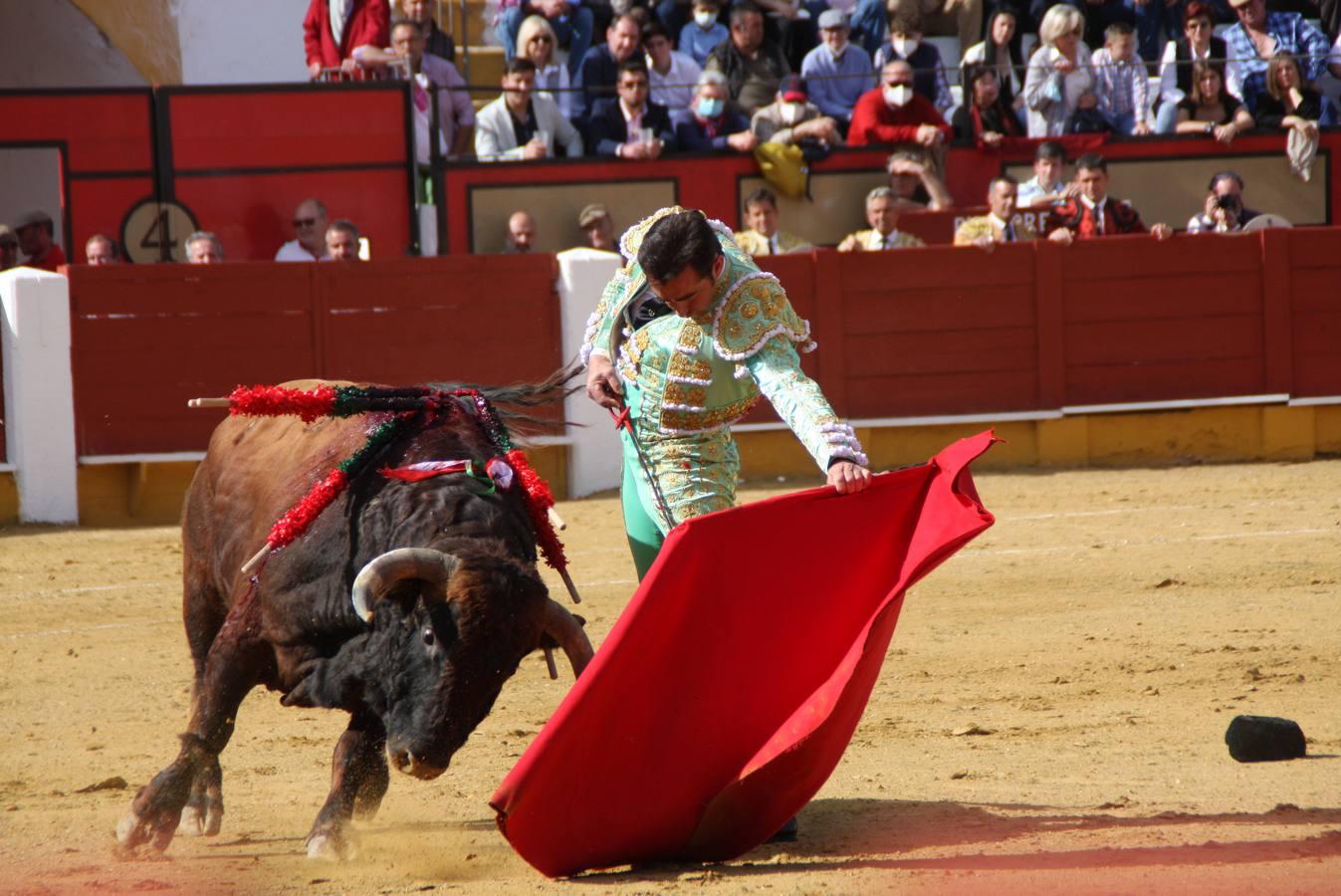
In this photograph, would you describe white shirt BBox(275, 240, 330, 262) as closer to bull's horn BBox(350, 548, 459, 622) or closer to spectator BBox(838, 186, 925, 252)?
spectator BBox(838, 186, 925, 252)

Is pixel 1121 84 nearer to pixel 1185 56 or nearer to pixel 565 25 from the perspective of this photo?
pixel 1185 56

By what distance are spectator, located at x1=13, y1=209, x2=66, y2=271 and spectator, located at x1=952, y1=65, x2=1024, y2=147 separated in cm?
456

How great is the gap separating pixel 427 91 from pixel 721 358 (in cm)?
603

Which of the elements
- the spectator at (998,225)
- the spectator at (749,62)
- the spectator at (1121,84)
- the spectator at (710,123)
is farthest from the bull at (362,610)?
the spectator at (1121,84)

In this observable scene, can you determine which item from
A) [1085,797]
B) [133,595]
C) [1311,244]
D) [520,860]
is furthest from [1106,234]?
[520,860]

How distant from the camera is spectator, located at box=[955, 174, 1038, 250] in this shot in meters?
8.45

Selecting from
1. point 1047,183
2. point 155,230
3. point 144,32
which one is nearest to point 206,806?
point 155,230

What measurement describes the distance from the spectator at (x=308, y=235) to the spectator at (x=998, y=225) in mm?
3089

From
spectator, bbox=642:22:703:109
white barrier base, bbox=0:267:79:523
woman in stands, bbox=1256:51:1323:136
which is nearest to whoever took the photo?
white barrier base, bbox=0:267:79:523

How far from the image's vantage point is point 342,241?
798 centimetres

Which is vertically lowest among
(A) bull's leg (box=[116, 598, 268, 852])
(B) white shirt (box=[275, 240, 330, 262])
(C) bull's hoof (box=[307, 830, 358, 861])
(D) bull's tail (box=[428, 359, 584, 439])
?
(C) bull's hoof (box=[307, 830, 358, 861])

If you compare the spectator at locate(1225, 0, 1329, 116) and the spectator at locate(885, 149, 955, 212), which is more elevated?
the spectator at locate(1225, 0, 1329, 116)

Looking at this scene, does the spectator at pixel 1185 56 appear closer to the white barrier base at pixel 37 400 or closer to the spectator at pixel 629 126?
the spectator at pixel 629 126

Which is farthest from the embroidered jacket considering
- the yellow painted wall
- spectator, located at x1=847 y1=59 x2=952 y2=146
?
the yellow painted wall
